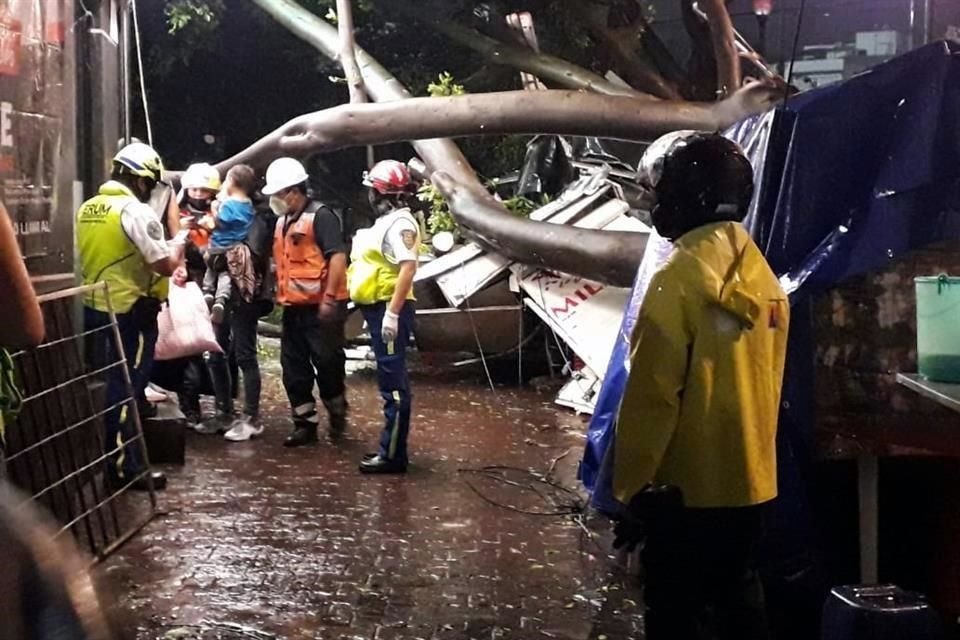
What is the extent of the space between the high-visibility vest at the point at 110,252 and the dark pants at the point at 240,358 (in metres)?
1.72

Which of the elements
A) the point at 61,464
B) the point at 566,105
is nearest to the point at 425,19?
the point at 566,105

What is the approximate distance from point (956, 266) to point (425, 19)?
8844 millimetres

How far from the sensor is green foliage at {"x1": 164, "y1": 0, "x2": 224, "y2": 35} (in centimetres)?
1523

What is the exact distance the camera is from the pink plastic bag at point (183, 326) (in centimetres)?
807

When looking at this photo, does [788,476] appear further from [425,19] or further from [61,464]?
[425,19]

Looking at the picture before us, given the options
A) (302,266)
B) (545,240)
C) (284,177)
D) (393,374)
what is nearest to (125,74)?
(284,177)

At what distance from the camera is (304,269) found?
26.3 ft

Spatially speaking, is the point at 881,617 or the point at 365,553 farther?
the point at 365,553

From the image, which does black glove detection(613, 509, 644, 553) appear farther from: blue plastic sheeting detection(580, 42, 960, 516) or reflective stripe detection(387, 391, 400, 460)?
reflective stripe detection(387, 391, 400, 460)

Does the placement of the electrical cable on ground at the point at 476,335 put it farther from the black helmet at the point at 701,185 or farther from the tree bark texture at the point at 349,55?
the black helmet at the point at 701,185

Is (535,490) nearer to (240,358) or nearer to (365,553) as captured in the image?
(365,553)

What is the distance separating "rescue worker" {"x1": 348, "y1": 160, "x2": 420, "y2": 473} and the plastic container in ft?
12.1

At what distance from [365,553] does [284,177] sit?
3.19m

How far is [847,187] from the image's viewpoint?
15.4ft
